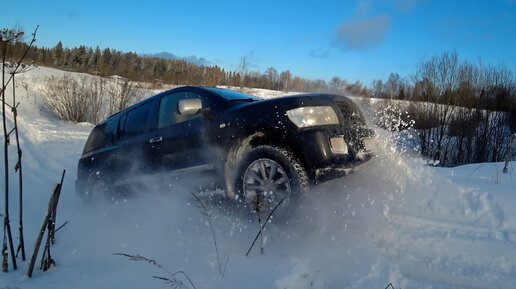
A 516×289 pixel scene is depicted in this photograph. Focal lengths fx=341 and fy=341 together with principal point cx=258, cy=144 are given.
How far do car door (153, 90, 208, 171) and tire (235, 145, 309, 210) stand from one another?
573 millimetres

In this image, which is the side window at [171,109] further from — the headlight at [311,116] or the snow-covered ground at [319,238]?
the headlight at [311,116]

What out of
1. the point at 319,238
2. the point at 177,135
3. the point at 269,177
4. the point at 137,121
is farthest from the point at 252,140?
the point at 137,121

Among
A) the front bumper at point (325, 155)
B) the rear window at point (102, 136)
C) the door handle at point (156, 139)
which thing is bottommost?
the rear window at point (102, 136)

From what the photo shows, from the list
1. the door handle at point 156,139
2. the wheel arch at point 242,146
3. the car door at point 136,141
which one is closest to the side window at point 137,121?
the car door at point 136,141

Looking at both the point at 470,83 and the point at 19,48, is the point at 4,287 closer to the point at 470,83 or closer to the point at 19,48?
the point at 19,48

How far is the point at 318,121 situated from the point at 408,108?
50.3 ft

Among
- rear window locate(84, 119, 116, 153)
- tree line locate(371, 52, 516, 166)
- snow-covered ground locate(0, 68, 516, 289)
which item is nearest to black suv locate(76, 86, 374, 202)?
snow-covered ground locate(0, 68, 516, 289)

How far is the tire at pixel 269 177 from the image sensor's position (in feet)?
10.1

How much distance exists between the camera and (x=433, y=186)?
3865 mm

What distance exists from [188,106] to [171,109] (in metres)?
0.45

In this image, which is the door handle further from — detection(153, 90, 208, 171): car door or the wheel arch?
the wheel arch

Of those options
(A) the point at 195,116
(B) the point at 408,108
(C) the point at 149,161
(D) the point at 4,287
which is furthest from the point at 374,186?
(B) the point at 408,108

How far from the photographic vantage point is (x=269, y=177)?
10.7ft

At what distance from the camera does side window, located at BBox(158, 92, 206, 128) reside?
4021 mm
